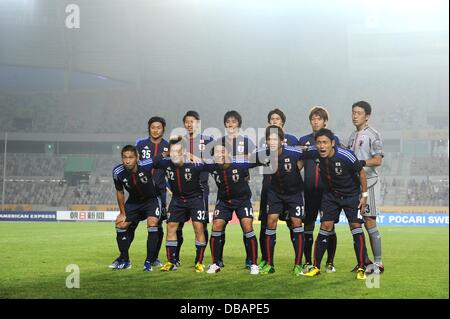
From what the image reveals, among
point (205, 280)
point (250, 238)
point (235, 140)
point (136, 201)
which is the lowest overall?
point (205, 280)

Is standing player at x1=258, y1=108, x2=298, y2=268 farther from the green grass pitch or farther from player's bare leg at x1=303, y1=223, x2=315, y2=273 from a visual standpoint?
the green grass pitch

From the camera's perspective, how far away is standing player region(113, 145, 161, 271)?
7.59 m

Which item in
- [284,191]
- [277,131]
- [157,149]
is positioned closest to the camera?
[277,131]

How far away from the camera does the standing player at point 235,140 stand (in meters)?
7.61

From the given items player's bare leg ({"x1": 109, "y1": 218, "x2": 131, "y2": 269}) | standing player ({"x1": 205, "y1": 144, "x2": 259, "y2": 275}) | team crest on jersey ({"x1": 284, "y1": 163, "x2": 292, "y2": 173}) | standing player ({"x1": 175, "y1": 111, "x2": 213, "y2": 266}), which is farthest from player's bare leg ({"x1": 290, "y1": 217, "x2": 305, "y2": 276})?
player's bare leg ({"x1": 109, "y1": 218, "x2": 131, "y2": 269})

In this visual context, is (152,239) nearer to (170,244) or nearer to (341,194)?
(170,244)

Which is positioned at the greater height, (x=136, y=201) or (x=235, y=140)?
(x=235, y=140)

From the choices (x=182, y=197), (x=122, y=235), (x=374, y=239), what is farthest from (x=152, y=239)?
(x=374, y=239)

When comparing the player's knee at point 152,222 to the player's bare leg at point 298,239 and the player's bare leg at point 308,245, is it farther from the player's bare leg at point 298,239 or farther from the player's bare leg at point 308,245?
the player's bare leg at point 308,245

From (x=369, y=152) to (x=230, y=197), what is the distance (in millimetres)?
1945

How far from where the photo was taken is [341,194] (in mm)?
7070

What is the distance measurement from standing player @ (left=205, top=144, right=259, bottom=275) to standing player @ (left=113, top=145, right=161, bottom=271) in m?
0.83

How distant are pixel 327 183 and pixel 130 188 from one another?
2615 mm

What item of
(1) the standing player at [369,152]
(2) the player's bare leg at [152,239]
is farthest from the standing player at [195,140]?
(1) the standing player at [369,152]
